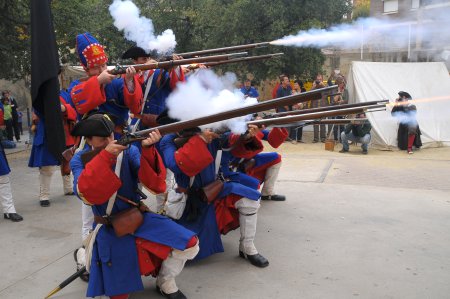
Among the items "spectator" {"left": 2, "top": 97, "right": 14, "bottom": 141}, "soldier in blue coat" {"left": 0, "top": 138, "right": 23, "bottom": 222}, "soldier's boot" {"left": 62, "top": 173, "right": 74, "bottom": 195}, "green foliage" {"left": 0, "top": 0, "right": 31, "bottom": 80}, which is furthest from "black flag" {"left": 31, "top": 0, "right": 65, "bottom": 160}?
"spectator" {"left": 2, "top": 97, "right": 14, "bottom": 141}

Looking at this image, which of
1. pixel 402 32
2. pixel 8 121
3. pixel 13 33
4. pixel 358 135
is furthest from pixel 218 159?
pixel 8 121

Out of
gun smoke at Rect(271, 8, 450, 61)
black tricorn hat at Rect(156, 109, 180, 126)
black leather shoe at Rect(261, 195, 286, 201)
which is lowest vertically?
black leather shoe at Rect(261, 195, 286, 201)

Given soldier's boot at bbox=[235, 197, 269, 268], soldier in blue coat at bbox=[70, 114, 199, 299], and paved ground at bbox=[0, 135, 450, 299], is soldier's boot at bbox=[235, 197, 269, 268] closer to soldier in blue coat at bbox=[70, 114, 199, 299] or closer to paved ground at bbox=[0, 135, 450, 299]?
paved ground at bbox=[0, 135, 450, 299]

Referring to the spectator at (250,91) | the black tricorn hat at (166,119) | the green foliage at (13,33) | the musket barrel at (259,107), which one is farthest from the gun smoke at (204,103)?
the green foliage at (13,33)

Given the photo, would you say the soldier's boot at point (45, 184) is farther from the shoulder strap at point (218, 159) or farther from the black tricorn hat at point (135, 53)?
the shoulder strap at point (218, 159)

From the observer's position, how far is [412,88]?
12.1 m

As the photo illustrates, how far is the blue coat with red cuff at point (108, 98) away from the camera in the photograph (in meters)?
4.05

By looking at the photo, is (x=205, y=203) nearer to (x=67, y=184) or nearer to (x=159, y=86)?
(x=159, y=86)

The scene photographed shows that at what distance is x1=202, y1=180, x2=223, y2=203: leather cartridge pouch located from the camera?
419 centimetres

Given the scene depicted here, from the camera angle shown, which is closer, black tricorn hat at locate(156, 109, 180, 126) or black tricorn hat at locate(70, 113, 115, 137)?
black tricorn hat at locate(70, 113, 115, 137)

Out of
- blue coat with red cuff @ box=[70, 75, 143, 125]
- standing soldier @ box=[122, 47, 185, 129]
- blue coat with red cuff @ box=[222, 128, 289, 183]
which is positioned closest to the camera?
blue coat with red cuff @ box=[70, 75, 143, 125]

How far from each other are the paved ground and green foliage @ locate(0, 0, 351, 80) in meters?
4.62

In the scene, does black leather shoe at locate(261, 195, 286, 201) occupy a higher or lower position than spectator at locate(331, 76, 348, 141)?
lower

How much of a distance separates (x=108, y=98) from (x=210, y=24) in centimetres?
1118
